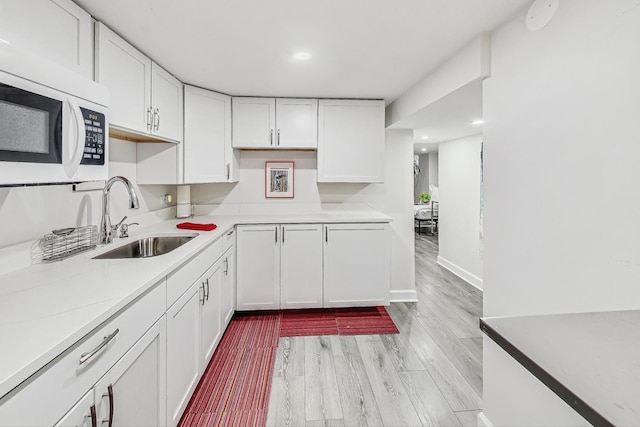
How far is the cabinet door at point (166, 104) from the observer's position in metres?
2.15

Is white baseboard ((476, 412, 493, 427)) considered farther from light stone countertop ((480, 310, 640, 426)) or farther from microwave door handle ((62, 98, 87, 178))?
microwave door handle ((62, 98, 87, 178))

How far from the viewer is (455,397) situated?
190 cm

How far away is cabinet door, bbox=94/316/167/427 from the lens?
98cm

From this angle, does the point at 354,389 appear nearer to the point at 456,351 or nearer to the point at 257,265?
the point at 456,351

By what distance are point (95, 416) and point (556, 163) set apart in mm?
1960

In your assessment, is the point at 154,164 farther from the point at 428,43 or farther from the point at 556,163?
the point at 556,163

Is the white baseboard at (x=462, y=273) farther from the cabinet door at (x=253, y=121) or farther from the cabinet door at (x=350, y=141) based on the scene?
the cabinet door at (x=253, y=121)

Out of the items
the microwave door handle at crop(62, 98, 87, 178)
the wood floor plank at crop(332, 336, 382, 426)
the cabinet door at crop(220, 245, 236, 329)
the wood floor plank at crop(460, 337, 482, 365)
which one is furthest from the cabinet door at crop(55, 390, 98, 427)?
the wood floor plank at crop(460, 337, 482, 365)

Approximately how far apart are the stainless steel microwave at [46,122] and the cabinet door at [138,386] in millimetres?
718

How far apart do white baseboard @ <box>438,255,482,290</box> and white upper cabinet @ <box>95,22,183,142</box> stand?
12.9ft

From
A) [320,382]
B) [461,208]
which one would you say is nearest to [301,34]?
[320,382]

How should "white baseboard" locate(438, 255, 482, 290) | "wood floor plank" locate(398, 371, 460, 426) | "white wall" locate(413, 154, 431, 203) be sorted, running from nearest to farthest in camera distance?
"wood floor plank" locate(398, 371, 460, 426) → "white baseboard" locate(438, 255, 482, 290) → "white wall" locate(413, 154, 431, 203)

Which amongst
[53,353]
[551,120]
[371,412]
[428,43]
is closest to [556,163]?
[551,120]

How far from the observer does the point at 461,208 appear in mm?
4406
